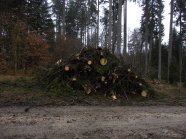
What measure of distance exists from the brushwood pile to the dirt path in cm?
247

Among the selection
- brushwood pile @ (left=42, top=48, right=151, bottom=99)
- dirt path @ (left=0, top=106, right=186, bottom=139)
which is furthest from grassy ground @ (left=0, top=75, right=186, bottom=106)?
dirt path @ (left=0, top=106, right=186, bottom=139)

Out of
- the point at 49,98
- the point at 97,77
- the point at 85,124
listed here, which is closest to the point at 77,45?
the point at 97,77

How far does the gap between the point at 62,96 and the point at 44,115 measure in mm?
2547

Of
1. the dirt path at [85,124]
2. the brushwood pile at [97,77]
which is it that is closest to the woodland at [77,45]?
the brushwood pile at [97,77]

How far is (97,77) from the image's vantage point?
909 cm

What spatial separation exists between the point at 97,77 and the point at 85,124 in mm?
4211

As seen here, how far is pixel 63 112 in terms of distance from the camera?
612 centimetres

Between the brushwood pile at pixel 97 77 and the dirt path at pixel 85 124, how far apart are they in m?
2.47

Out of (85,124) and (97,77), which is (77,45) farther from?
(85,124)

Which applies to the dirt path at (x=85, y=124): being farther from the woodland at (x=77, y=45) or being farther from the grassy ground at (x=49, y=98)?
the woodland at (x=77, y=45)

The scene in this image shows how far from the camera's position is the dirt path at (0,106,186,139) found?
14.0 ft

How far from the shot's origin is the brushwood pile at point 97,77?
29.4 feet

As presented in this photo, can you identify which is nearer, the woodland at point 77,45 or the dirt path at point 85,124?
the dirt path at point 85,124

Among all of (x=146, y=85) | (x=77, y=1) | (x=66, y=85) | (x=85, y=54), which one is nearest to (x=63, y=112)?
(x=66, y=85)
